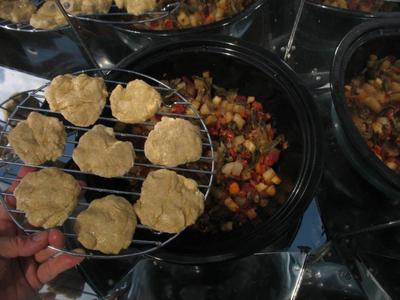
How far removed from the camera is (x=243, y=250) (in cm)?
168

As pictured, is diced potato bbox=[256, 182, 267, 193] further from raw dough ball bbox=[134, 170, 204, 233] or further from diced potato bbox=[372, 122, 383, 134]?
diced potato bbox=[372, 122, 383, 134]

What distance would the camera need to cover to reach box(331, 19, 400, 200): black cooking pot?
1.82m

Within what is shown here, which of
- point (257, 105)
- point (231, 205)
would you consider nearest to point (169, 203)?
point (231, 205)

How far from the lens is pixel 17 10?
2.55 m

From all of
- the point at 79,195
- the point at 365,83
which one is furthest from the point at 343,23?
the point at 79,195

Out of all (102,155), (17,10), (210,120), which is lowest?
(102,155)

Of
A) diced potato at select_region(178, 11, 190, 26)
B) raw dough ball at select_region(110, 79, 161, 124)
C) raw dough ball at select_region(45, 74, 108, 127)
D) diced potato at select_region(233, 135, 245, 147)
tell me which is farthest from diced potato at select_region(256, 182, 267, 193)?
diced potato at select_region(178, 11, 190, 26)

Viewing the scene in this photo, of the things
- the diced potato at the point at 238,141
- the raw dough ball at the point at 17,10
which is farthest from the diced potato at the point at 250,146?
the raw dough ball at the point at 17,10

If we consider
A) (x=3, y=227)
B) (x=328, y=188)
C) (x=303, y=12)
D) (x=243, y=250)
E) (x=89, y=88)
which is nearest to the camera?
(x=243, y=250)

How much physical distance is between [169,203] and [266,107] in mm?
926

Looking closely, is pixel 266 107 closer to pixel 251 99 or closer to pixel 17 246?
pixel 251 99

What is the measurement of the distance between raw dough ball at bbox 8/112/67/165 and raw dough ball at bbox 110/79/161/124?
0.98 feet

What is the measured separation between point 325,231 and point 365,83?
37.9 inches

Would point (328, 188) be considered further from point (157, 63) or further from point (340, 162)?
point (157, 63)
